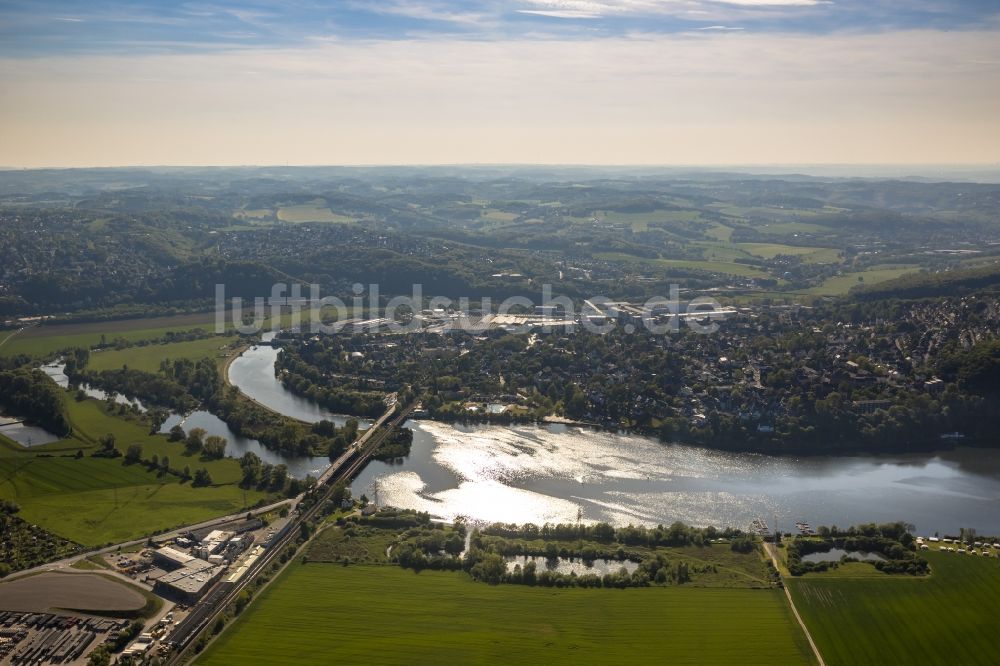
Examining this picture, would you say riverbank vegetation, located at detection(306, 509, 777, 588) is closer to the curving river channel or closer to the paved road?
the curving river channel

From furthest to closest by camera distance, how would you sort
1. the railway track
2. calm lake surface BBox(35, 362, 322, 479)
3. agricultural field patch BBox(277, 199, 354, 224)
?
agricultural field patch BBox(277, 199, 354, 224) → calm lake surface BBox(35, 362, 322, 479) → the railway track

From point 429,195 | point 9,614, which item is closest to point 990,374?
point 9,614

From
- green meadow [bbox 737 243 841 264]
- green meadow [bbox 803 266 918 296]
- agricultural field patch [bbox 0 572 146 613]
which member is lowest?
agricultural field patch [bbox 0 572 146 613]

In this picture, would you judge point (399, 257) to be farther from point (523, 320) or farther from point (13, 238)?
point (13, 238)

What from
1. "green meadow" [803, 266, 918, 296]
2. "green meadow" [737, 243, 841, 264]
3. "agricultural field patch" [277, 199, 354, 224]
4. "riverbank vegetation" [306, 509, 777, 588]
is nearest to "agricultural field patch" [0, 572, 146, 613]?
"riverbank vegetation" [306, 509, 777, 588]

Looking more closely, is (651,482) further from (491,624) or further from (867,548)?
(491,624)

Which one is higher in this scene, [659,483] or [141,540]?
[659,483]

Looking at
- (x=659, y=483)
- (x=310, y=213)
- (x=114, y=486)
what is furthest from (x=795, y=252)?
(x=114, y=486)
